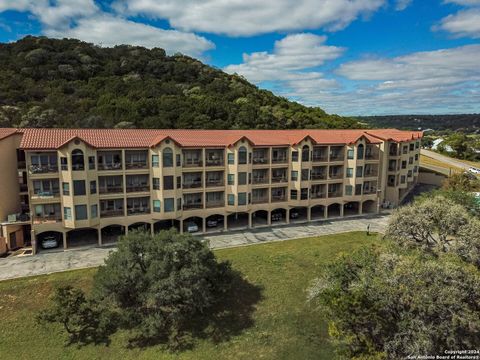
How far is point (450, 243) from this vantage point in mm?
28672

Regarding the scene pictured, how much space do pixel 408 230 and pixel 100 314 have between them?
28.6 metres

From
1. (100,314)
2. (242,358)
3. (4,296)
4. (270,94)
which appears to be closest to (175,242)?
(100,314)

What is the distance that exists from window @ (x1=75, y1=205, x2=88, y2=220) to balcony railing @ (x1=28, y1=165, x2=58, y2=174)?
5175mm

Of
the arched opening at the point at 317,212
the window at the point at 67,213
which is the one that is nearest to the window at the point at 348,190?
the arched opening at the point at 317,212

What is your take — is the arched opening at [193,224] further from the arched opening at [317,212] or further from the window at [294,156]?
the arched opening at [317,212]

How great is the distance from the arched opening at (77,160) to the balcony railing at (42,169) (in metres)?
2.61

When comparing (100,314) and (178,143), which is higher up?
(178,143)

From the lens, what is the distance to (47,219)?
3931 centimetres

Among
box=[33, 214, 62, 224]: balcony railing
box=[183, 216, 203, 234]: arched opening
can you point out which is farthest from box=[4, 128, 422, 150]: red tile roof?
box=[183, 216, 203, 234]: arched opening

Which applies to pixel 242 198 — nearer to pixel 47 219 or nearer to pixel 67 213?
pixel 67 213

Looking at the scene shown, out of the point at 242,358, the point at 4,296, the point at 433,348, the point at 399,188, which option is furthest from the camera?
the point at 399,188

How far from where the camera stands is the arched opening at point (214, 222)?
Answer: 4788 centimetres

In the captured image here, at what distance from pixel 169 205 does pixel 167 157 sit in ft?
21.1

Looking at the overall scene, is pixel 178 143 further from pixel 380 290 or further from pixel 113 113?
pixel 113 113
